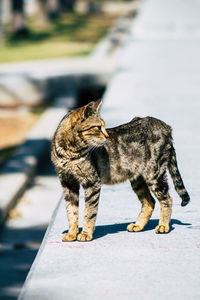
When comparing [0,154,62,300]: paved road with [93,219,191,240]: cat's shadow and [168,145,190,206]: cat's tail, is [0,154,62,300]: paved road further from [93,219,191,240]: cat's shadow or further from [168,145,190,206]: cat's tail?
[168,145,190,206]: cat's tail

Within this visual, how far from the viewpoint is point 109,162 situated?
14.8 feet

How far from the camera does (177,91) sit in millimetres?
11164

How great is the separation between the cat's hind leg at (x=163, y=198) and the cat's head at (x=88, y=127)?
550 millimetres

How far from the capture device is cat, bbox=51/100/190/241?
4.38 metres

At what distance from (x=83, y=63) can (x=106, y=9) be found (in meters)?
27.2

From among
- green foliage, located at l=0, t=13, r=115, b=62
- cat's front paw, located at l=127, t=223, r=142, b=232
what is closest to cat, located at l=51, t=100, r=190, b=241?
cat's front paw, located at l=127, t=223, r=142, b=232

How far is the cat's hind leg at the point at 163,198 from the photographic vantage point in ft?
14.9

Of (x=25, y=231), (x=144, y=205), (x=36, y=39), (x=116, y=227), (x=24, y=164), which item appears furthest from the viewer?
(x=36, y=39)

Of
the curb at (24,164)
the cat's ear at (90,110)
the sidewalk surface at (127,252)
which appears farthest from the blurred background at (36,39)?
the cat's ear at (90,110)

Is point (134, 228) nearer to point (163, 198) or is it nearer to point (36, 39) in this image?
point (163, 198)

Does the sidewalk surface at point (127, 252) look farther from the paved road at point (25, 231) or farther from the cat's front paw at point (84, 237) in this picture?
the paved road at point (25, 231)

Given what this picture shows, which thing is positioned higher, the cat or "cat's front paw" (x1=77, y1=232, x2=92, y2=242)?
the cat

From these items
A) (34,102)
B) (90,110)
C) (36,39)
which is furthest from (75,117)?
(36,39)

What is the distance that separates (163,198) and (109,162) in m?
0.45
